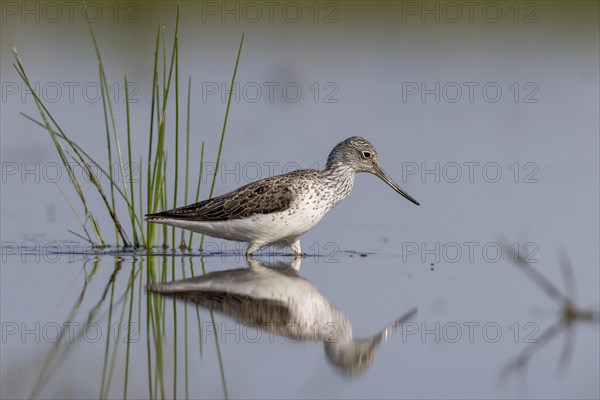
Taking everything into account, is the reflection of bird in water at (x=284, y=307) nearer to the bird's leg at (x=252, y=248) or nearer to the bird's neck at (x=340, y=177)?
the bird's leg at (x=252, y=248)

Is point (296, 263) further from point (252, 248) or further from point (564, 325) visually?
point (564, 325)

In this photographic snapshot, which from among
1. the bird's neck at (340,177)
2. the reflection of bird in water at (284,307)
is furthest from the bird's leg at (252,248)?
the reflection of bird in water at (284,307)

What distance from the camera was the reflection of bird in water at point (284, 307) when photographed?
7.57m

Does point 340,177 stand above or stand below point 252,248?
above

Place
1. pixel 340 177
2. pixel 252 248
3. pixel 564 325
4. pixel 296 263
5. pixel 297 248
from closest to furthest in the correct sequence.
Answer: pixel 564 325, pixel 296 263, pixel 252 248, pixel 297 248, pixel 340 177

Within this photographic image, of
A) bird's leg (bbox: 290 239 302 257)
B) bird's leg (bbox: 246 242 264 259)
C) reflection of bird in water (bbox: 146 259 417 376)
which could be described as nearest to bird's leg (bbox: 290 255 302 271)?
bird's leg (bbox: 290 239 302 257)

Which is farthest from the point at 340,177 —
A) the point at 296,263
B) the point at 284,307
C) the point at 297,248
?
the point at 284,307

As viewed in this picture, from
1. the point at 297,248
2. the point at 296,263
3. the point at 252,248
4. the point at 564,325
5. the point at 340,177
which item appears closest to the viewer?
the point at 564,325

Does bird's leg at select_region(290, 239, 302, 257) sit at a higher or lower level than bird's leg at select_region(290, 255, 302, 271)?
higher

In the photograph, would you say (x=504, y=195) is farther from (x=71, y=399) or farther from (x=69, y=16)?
(x=69, y=16)

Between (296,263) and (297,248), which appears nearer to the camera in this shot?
(296,263)

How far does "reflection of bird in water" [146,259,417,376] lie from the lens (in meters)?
7.57

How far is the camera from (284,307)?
28.0 ft

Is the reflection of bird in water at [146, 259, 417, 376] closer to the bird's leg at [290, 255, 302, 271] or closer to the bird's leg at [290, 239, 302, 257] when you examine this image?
the bird's leg at [290, 255, 302, 271]
